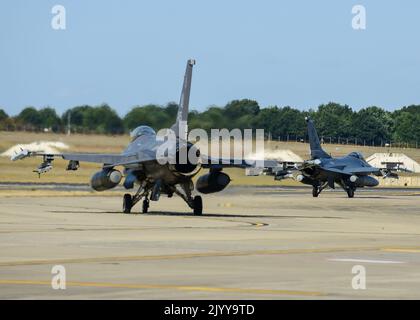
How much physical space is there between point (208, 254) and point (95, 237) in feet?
23.0

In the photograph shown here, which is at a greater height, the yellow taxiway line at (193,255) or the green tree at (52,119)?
the green tree at (52,119)

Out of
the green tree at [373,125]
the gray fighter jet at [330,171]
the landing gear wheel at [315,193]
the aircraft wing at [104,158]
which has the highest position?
the green tree at [373,125]

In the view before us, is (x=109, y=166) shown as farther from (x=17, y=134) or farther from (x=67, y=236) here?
(x=17, y=134)

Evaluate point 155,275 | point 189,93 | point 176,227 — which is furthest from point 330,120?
point 155,275

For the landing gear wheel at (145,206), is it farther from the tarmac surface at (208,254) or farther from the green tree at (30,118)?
the green tree at (30,118)

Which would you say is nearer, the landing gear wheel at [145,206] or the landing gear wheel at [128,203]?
the landing gear wheel at [128,203]

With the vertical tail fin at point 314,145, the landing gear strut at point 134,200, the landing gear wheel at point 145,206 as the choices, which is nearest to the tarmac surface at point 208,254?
the landing gear strut at point 134,200

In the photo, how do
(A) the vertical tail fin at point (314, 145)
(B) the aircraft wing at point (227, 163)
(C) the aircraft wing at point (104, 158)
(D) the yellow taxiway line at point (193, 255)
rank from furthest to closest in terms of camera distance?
(A) the vertical tail fin at point (314, 145), (C) the aircraft wing at point (104, 158), (B) the aircraft wing at point (227, 163), (D) the yellow taxiway line at point (193, 255)

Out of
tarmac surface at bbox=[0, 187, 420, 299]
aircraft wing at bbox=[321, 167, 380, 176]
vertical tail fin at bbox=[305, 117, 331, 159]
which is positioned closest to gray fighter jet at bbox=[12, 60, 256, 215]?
tarmac surface at bbox=[0, 187, 420, 299]

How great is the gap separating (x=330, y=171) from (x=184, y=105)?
3162 centimetres

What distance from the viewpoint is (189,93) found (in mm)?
51375

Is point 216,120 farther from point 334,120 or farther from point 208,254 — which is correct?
point 334,120

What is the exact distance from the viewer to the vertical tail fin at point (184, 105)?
5050 centimetres
